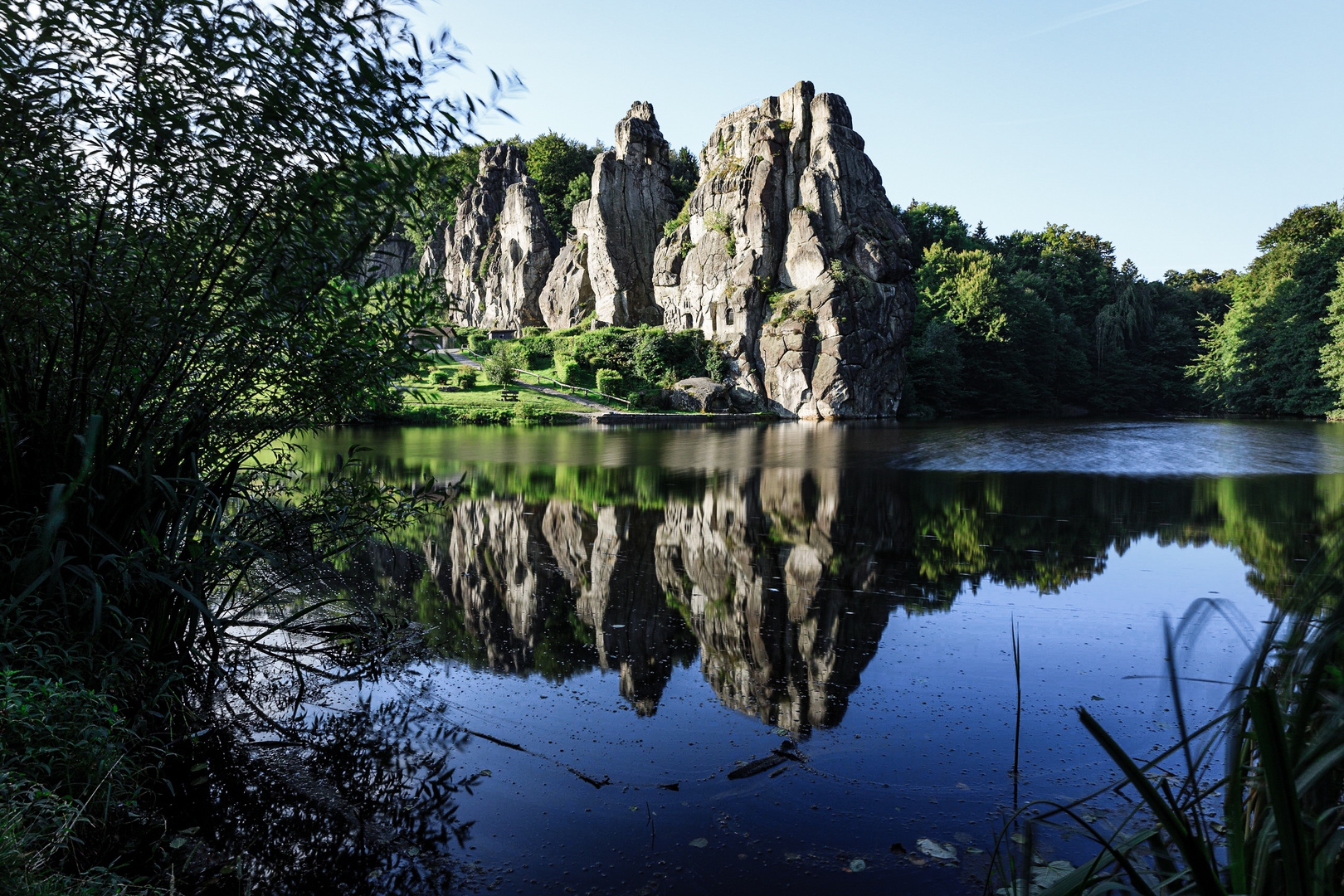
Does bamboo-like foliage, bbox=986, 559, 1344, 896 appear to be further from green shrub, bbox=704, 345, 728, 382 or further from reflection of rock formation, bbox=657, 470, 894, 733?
green shrub, bbox=704, 345, 728, 382

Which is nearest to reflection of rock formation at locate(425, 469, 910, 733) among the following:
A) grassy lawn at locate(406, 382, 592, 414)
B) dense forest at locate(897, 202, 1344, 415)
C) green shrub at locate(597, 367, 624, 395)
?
grassy lawn at locate(406, 382, 592, 414)

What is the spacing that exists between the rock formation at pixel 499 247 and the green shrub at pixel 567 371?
1721 centimetres

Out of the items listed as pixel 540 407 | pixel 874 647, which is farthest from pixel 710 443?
pixel 874 647

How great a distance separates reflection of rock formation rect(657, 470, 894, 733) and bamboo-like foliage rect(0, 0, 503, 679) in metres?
3.86

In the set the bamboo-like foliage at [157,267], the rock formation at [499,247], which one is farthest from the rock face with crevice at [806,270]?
the bamboo-like foliage at [157,267]

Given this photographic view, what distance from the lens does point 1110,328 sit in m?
72.1

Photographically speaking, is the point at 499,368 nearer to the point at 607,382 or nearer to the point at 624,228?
the point at 607,382

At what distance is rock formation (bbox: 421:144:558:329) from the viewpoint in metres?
77.9

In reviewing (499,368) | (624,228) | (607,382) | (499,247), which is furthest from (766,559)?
(499,247)

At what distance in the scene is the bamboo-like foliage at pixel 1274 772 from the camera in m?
1.61

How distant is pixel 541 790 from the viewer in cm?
468

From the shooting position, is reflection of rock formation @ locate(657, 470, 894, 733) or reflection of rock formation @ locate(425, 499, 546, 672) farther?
reflection of rock formation @ locate(425, 499, 546, 672)

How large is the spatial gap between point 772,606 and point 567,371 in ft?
176

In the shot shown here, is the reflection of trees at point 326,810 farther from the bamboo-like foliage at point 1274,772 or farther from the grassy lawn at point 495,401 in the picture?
the grassy lawn at point 495,401
